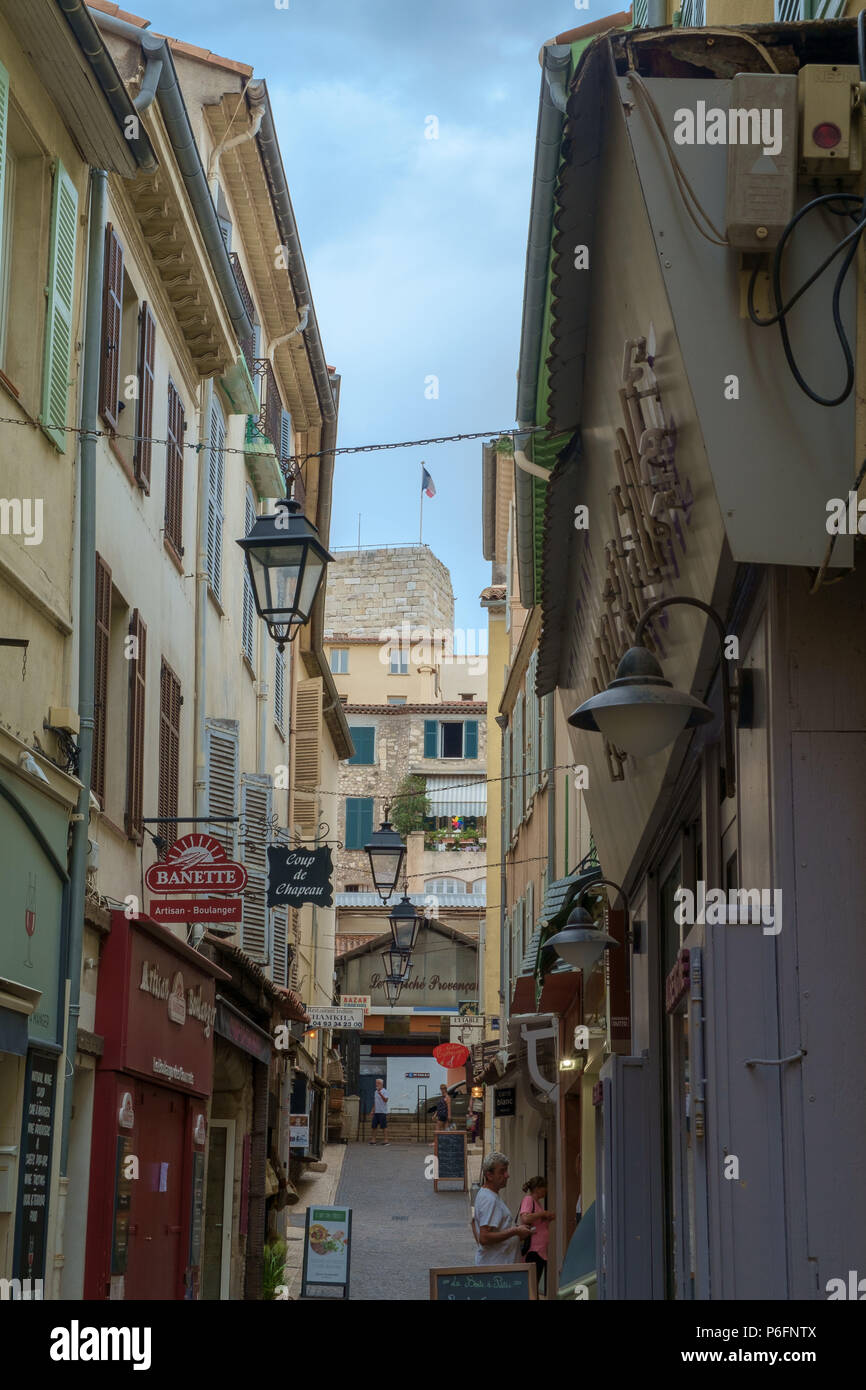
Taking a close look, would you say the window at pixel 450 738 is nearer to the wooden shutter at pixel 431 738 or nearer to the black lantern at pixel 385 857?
the wooden shutter at pixel 431 738

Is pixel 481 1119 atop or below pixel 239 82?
below

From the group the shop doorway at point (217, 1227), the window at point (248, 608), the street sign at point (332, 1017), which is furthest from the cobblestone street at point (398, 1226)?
the window at point (248, 608)

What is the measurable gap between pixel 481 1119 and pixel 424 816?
65.1 ft

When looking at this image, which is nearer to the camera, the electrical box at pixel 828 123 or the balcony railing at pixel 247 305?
the electrical box at pixel 828 123

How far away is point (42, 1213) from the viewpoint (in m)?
9.87

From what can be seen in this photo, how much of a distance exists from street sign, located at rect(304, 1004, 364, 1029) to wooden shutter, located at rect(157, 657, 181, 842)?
50.8 ft

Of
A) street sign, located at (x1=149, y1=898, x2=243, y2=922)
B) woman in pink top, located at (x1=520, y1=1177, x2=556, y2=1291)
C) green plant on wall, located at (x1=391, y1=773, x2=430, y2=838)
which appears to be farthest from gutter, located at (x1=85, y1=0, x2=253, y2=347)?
green plant on wall, located at (x1=391, y1=773, x2=430, y2=838)

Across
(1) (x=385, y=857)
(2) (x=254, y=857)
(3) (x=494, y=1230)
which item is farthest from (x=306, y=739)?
(3) (x=494, y=1230)

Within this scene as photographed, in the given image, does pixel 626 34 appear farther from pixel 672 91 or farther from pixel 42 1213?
pixel 42 1213

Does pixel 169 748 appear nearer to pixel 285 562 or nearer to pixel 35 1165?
pixel 285 562

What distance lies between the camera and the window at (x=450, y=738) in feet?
205

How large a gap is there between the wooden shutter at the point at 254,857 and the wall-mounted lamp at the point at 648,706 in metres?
11.6
